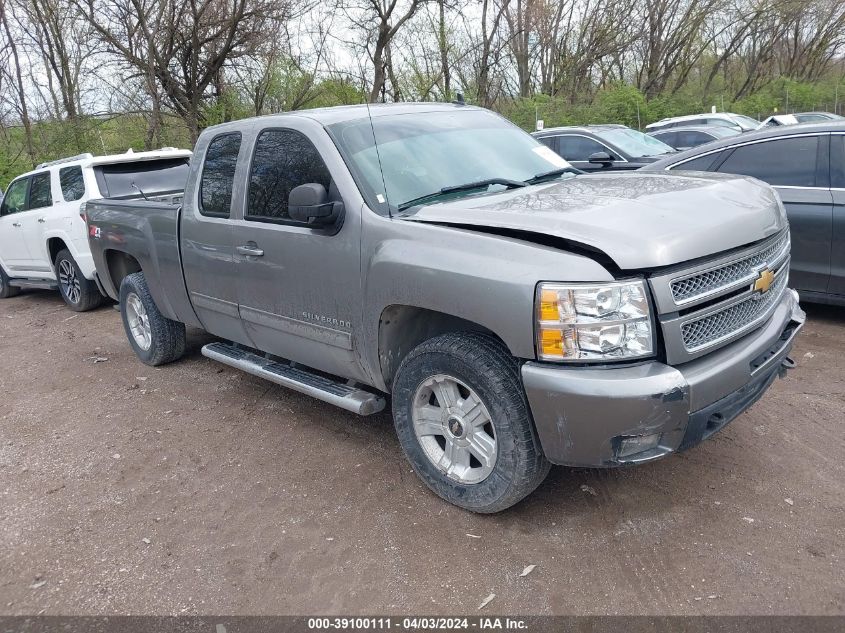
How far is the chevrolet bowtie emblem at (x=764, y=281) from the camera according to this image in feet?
9.91

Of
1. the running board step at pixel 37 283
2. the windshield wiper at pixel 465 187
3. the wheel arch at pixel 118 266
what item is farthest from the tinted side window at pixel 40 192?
the windshield wiper at pixel 465 187

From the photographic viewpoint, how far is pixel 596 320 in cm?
260

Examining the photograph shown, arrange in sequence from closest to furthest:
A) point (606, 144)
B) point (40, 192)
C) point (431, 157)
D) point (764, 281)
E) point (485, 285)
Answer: point (485, 285)
point (764, 281)
point (431, 157)
point (40, 192)
point (606, 144)

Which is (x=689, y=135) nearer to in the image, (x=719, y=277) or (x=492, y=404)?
(x=719, y=277)

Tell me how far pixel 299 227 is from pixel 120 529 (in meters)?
1.85

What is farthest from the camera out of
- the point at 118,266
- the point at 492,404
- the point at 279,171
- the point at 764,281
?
the point at 118,266

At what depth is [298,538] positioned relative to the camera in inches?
126

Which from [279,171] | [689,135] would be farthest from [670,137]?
[279,171]

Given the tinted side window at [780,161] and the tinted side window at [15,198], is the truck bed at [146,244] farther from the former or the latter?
the tinted side window at [780,161]

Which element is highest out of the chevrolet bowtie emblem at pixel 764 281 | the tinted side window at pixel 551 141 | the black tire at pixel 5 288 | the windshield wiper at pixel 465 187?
the tinted side window at pixel 551 141

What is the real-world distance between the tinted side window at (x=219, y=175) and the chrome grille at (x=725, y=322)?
9.69 feet

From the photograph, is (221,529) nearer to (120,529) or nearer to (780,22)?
(120,529)

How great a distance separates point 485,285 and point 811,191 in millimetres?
3918

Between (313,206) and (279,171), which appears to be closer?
(313,206)
